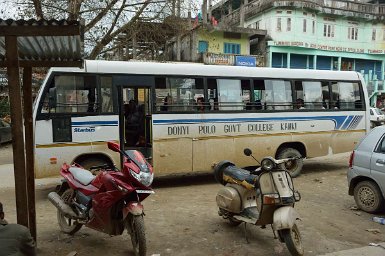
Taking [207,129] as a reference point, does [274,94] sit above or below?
above

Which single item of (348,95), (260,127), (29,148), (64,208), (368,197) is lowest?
(368,197)

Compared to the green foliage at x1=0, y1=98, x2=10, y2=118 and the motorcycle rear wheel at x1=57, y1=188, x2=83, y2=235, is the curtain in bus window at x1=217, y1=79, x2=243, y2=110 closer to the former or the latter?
the motorcycle rear wheel at x1=57, y1=188, x2=83, y2=235

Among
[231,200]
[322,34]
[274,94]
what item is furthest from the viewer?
[322,34]

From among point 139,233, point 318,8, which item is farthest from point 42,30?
point 318,8

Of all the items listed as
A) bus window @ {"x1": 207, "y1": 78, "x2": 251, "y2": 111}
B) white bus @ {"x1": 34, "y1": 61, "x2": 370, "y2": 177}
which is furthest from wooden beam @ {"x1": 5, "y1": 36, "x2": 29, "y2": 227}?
bus window @ {"x1": 207, "y1": 78, "x2": 251, "y2": 111}

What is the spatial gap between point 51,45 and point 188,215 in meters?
3.38

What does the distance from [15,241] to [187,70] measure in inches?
242

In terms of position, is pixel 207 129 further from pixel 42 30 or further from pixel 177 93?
pixel 42 30

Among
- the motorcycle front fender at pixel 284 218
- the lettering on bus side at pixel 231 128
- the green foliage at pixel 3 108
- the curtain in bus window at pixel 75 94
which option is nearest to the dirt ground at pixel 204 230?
the motorcycle front fender at pixel 284 218

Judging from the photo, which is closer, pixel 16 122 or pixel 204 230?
pixel 16 122

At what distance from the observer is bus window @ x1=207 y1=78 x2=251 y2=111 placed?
8.64 m

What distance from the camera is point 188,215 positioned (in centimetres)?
620

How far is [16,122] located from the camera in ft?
12.3

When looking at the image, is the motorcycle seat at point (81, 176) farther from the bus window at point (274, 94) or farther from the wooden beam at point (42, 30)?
the bus window at point (274, 94)
